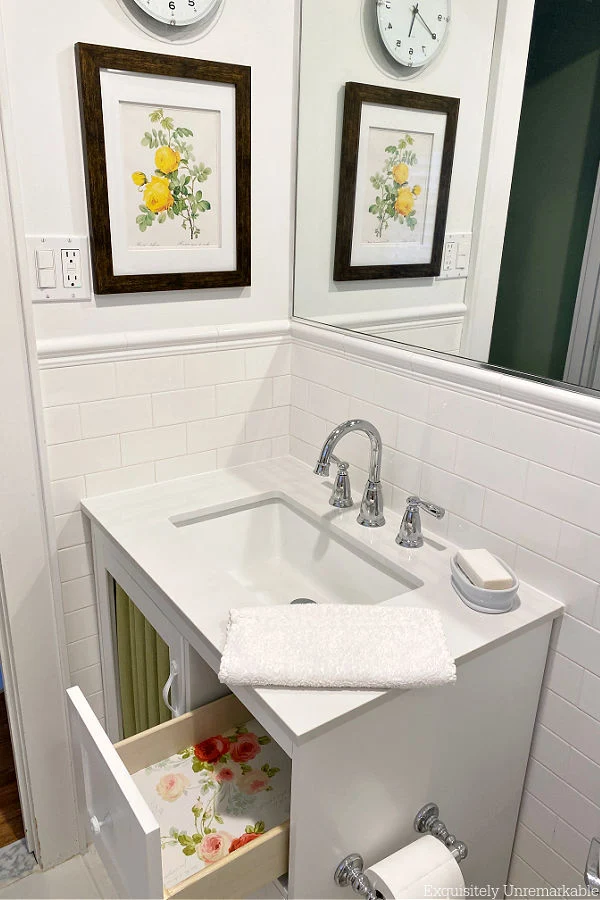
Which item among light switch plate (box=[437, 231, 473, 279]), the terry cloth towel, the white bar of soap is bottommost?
the terry cloth towel

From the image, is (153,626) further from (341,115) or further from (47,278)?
(341,115)

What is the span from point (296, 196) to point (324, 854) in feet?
4.52

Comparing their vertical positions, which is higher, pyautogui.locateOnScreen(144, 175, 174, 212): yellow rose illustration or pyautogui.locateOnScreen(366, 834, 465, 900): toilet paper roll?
pyautogui.locateOnScreen(144, 175, 174, 212): yellow rose illustration

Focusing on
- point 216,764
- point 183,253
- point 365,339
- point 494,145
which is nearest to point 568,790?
point 216,764

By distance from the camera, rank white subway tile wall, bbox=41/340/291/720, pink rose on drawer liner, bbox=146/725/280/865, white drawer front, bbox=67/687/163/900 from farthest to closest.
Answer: white subway tile wall, bbox=41/340/291/720
pink rose on drawer liner, bbox=146/725/280/865
white drawer front, bbox=67/687/163/900

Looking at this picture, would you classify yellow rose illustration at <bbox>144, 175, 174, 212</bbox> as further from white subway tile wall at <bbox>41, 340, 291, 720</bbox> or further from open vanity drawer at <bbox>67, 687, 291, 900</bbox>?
open vanity drawer at <bbox>67, 687, 291, 900</bbox>

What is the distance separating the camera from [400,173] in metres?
1.47

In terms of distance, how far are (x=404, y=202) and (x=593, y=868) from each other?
50.3 inches

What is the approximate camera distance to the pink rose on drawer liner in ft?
3.54

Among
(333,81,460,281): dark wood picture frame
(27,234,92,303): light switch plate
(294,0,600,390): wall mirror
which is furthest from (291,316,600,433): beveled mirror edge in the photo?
(27,234,92,303): light switch plate

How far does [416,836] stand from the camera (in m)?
1.13

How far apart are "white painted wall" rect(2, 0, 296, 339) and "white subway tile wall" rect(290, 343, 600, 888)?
0.42 meters

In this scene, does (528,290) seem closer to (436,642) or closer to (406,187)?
(406,187)

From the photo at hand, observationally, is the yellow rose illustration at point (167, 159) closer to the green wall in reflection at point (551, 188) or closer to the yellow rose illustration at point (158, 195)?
the yellow rose illustration at point (158, 195)
